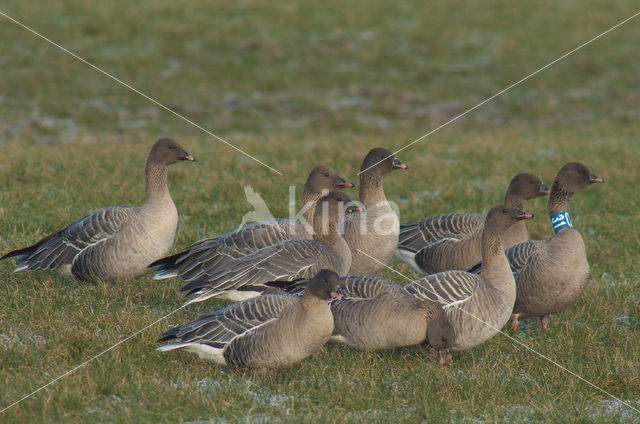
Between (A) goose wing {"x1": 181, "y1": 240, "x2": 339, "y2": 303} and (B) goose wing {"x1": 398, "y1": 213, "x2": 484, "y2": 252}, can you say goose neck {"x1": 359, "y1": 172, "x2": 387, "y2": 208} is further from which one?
(A) goose wing {"x1": 181, "y1": 240, "x2": 339, "y2": 303}

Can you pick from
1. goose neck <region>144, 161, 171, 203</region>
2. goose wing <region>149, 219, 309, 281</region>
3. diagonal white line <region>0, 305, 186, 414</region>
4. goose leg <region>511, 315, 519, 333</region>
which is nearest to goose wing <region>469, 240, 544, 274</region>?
goose leg <region>511, 315, 519, 333</region>

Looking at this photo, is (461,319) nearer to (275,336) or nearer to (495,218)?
(495,218)

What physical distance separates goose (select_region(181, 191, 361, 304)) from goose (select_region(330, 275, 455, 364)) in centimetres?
83

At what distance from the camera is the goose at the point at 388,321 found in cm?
769

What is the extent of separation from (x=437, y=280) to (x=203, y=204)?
613 centimetres

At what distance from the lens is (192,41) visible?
30031 mm

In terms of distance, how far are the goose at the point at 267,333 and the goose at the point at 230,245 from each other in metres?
1.82

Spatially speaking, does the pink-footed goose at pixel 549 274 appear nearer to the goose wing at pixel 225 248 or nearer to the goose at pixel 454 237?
the goose at pixel 454 237

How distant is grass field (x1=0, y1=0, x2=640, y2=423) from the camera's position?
7.04 meters

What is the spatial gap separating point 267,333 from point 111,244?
3.10m

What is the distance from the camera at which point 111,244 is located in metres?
9.53

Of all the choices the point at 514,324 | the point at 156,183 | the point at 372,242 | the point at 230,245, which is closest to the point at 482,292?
the point at 514,324

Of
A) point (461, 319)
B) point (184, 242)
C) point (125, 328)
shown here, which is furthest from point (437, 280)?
point (184, 242)

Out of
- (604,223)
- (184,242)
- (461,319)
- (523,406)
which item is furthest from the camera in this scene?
(604,223)
